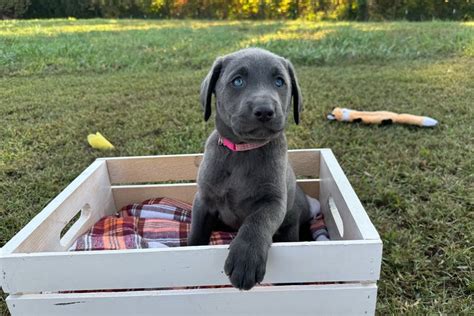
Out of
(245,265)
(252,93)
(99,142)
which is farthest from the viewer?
(99,142)

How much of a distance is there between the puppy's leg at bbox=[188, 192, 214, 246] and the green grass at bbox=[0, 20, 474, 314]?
96 cm

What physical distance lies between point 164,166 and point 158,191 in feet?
0.69

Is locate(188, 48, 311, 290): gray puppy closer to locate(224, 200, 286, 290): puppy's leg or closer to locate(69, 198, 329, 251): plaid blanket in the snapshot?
locate(224, 200, 286, 290): puppy's leg

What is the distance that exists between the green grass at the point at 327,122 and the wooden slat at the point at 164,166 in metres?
0.54

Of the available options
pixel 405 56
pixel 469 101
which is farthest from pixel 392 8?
pixel 469 101

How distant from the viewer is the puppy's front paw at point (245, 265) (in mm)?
1686

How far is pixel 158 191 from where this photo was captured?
3221 millimetres

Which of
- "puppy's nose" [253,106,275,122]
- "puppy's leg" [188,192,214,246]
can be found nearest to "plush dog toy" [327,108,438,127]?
"puppy's leg" [188,192,214,246]

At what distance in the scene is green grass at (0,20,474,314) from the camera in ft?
8.82

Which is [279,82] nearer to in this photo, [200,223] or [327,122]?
[200,223]

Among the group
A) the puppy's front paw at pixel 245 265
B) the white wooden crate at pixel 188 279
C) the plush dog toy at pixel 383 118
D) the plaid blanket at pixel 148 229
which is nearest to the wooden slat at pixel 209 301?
the white wooden crate at pixel 188 279

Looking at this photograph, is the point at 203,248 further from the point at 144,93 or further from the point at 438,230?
the point at 144,93

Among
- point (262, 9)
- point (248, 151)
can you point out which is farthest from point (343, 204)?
point (262, 9)

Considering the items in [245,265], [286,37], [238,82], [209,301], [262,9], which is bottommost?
[262,9]
